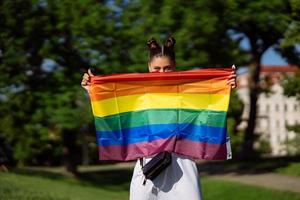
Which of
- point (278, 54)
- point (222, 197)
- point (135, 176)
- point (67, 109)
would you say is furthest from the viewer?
point (278, 54)

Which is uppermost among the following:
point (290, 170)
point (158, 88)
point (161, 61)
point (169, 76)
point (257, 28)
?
point (257, 28)

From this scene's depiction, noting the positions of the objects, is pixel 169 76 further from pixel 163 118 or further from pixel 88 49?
pixel 88 49

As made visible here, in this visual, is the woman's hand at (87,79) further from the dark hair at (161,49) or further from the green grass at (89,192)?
the green grass at (89,192)

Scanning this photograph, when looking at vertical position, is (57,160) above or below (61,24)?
below

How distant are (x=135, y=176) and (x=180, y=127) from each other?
0.61 m

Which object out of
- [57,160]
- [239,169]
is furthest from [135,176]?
[57,160]

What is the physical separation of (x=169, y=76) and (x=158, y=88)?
171 mm

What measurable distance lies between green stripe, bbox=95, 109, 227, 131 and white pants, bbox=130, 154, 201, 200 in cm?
48

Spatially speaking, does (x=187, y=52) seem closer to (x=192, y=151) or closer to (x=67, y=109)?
(x=67, y=109)

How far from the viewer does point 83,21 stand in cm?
2339

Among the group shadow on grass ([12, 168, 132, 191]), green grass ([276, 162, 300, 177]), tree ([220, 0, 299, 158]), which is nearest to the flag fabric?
tree ([220, 0, 299, 158])

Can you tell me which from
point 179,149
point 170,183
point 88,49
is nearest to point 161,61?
point 179,149

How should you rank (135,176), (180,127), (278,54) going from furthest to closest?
(278,54), (180,127), (135,176)

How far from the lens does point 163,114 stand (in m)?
5.21
